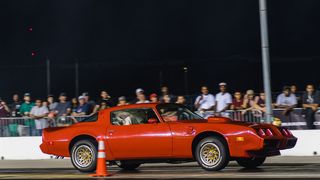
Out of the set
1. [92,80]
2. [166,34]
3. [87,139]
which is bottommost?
[87,139]

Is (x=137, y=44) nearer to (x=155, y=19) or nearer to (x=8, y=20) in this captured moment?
(x=155, y=19)

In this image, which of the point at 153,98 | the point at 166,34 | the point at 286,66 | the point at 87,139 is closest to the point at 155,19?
the point at 166,34

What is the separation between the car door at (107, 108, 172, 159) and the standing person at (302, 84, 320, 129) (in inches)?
222

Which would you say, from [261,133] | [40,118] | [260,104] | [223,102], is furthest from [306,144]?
[40,118]

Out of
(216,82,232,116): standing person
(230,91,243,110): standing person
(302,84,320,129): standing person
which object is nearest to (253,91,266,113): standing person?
(230,91,243,110): standing person

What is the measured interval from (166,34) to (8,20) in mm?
9416

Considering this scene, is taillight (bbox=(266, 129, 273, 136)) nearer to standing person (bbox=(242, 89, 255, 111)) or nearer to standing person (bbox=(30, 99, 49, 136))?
standing person (bbox=(242, 89, 255, 111))

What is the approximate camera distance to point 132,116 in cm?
1275

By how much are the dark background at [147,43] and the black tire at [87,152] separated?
2345 centimetres

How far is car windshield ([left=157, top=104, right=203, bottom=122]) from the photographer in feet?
40.9

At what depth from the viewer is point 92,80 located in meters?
37.7

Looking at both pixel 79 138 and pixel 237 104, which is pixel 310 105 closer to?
pixel 237 104

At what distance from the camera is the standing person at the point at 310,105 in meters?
16.5

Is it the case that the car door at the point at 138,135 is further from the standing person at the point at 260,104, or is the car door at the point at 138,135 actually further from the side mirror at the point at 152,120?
the standing person at the point at 260,104
